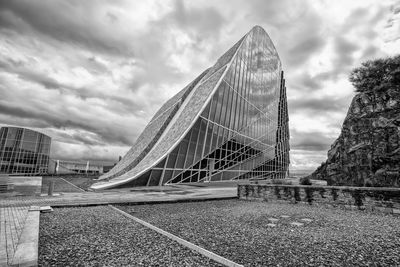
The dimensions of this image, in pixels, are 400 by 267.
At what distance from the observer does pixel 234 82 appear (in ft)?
88.4

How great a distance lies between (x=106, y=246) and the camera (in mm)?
4070

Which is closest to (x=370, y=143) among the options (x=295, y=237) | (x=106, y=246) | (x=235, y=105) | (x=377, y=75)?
(x=377, y=75)

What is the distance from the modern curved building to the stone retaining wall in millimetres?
9557

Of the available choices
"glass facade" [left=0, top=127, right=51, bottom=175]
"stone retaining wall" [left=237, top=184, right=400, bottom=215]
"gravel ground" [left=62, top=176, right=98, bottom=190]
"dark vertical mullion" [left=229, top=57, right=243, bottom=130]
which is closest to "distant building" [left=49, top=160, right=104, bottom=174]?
"glass facade" [left=0, top=127, right=51, bottom=175]

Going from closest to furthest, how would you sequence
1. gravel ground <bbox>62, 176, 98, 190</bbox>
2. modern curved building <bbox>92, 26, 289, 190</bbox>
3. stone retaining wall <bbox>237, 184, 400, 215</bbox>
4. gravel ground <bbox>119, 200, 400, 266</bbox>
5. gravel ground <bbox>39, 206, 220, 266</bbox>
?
1. gravel ground <bbox>39, 206, 220, 266</bbox>
2. gravel ground <bbox>119, 200, 400, 266</bbox>
3. stone retaining wall <bbox>237, 184, 400, 215</bbox>
4. gravel ground <bbox>62, 176, 98, 190</bbox>
5. modern curved building <bbox>92, 26, 289, 190</bbox>

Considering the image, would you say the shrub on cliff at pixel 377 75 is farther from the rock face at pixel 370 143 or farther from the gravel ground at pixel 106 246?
the gravel ground at pixel 106 246

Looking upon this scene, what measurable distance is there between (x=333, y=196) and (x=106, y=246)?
32.0 feet

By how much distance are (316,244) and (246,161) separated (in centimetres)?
2610

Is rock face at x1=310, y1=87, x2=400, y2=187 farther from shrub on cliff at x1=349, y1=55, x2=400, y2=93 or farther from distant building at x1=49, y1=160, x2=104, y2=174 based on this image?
distant building at x1=49, y1=160, x2=104, y2=174

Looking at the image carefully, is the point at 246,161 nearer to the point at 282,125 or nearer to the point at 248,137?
the point at 248,137

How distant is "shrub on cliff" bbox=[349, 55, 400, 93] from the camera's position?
22.4 m

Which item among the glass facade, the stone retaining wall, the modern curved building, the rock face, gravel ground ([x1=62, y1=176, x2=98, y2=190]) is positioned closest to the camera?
the stone retaining wall

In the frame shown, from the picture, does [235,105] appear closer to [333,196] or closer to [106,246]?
[333,196]

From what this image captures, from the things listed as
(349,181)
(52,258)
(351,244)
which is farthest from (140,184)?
(349,181)
